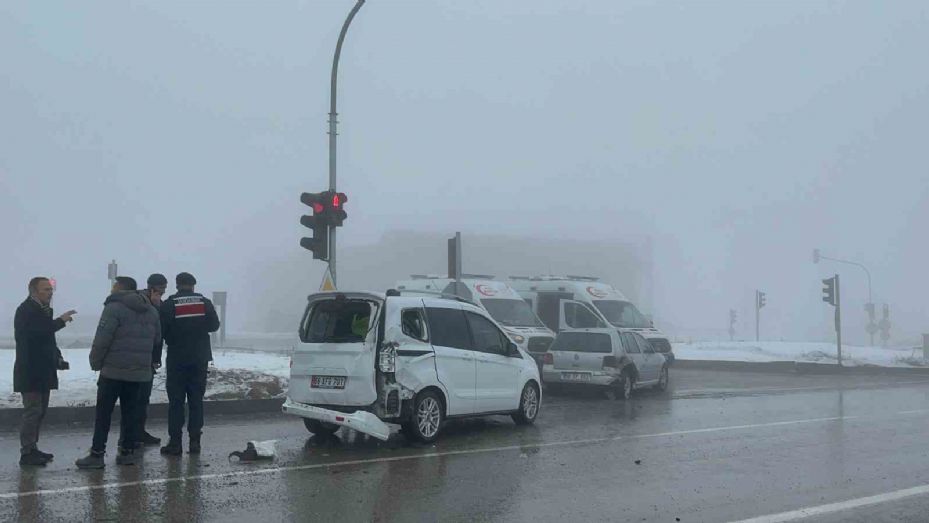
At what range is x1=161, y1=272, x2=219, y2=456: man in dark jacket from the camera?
960 cm

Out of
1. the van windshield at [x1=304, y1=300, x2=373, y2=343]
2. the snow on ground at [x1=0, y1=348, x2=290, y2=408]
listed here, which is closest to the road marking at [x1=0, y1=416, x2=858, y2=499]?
the van windshield at [x1=304, y1=300, x2=373, y2=343]

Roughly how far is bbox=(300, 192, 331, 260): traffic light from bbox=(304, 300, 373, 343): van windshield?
4.53 meters

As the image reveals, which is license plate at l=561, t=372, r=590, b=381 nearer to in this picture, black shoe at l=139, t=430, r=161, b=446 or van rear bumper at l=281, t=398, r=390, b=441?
van rear bumper at l=281, t=398, r=390, b=441

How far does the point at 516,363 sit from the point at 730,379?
15.4m

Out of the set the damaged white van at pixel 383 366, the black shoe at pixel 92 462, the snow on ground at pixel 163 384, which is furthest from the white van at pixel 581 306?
the black shoe at pixel 92 462

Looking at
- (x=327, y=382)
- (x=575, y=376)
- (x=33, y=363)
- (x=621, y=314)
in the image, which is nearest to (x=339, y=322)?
(x=327, y=382)

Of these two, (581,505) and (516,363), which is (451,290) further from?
(581,505)

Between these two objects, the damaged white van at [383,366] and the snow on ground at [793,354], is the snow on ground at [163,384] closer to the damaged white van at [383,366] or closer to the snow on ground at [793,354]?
the damaged white van at [383,366]

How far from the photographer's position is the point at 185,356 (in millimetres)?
9609

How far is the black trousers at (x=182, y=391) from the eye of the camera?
9.58 m

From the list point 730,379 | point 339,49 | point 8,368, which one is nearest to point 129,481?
point 8,368

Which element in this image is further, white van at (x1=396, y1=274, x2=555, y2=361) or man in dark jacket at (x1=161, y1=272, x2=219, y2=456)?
white van at (x1=396, y1=274, x2=555, y2=361)

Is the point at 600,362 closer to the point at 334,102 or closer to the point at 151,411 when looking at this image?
the point at 334,102

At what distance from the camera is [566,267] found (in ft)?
221
